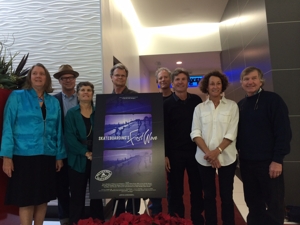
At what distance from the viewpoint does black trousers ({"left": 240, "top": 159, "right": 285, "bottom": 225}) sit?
1.81 m

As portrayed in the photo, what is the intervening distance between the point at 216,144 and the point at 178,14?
4.13m

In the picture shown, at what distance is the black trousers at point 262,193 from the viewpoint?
1806mm

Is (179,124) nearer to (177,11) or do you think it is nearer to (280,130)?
(280,130)

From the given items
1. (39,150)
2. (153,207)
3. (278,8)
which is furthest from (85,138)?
(278,8)

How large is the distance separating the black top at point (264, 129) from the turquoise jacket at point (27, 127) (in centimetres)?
167

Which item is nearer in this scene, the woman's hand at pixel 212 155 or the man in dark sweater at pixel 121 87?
the woman's hand at pixel 212 155

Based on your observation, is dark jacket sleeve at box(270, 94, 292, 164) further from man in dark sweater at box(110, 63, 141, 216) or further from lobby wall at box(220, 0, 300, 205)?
man in dark sweater at box(110, 63, 141, 216)

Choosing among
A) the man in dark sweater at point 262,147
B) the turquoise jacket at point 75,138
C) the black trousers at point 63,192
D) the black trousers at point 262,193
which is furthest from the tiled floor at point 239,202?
the turquoise jacket at point 75,138

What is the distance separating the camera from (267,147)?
1800mm

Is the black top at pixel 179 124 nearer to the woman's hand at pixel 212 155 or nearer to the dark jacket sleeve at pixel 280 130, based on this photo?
the woman's hand at pixel 212 155

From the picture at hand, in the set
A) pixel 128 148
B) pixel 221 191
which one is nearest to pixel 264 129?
pixel 221 191

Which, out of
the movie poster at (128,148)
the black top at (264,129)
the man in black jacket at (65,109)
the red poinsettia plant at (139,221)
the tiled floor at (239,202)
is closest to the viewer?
the red poinsettia plant at (139,221)

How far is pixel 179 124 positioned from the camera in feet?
6.89

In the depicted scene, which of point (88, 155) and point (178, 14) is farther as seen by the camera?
point (178, 14)
